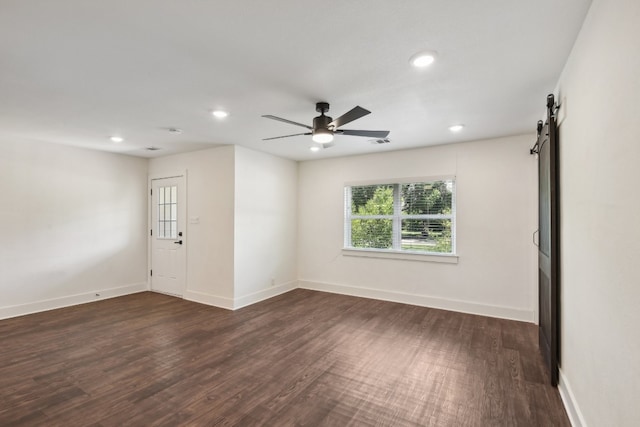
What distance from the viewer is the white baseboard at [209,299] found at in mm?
4676

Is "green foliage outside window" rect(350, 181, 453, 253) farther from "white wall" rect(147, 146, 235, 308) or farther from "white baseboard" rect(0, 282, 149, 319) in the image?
"white baseboard" rect(0, 282, 149, 319)

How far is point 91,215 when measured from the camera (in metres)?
5.16

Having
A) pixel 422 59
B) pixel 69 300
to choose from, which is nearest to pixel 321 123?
pixel 422 59

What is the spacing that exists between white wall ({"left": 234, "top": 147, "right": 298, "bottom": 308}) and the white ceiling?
1381 millimetres

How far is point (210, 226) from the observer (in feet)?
16.2

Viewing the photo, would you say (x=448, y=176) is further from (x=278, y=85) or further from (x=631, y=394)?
(x=631, y=394)


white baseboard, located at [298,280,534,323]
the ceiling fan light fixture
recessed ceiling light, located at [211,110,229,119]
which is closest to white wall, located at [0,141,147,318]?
recessed ceiling light, located at [211,110,229,119]

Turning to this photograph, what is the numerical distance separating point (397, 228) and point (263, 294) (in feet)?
8.59

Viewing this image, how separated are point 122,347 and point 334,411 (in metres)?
2.54

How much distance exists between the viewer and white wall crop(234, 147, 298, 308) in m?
4.79

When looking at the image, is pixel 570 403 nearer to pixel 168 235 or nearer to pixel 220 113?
pixel 220 113

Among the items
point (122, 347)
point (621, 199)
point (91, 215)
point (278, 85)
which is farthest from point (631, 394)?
point (91, 215)

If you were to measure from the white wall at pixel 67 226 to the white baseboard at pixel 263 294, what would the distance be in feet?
8.18

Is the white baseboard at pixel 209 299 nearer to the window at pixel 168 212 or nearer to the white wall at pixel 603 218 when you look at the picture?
the window at pixel 168 212
